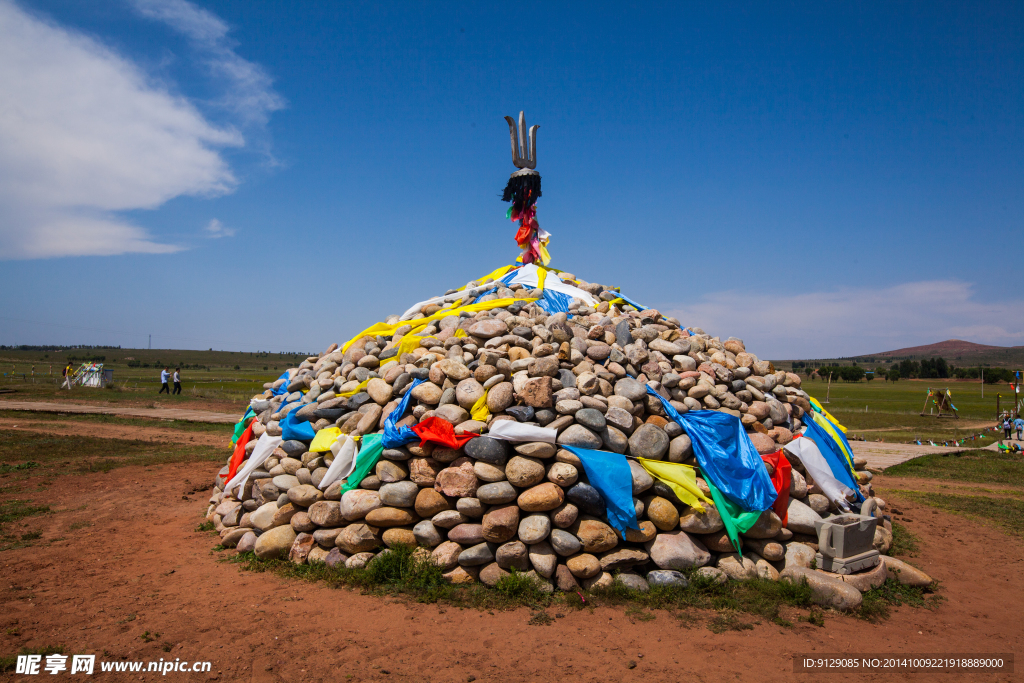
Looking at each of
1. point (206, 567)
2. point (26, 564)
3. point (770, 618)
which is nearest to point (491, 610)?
point (770, 618)

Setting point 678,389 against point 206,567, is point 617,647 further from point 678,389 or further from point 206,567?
point 206,567

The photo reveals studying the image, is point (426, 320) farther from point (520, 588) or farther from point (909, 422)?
point (909, 422)

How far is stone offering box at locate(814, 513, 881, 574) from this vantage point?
5.44 metres

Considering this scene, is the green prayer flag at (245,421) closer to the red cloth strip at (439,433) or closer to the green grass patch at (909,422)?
the red cloth strip at (439,433)

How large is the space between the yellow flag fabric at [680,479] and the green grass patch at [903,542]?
3.09 m

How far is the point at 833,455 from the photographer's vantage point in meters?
Answer: 7.07

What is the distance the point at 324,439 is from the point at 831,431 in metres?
7.14

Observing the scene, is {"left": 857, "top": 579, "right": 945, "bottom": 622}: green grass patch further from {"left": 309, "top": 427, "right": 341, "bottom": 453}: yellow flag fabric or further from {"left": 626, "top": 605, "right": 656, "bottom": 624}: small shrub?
{"left": 309, "top": 427, "right": 341, "bottom": 453}: yellow flag fabric

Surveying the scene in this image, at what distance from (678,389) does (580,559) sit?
246cm

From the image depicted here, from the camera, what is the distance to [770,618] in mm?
4910

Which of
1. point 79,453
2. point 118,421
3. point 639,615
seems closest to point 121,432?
point 118,421

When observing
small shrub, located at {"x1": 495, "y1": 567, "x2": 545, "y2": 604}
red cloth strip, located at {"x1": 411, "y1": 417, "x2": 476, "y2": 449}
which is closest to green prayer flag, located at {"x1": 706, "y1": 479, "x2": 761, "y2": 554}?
small shrub, located at {"x1": 495, "y1": 567, "x2": 545, "y2": 604}

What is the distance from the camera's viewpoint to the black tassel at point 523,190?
9.32 m

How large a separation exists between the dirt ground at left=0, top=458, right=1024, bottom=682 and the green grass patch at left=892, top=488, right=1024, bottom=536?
7.48ft
